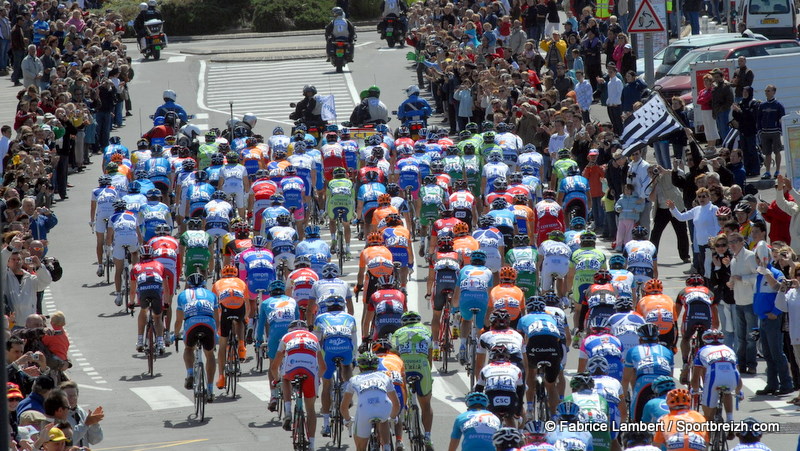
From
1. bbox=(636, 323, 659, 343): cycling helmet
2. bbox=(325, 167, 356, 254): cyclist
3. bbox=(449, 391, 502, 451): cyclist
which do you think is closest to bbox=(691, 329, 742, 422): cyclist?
bbox=(636, 323, 659, 343): cycling helmet

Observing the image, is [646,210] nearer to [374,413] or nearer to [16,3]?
[374,413]

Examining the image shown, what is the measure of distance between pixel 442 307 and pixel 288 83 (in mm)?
28141

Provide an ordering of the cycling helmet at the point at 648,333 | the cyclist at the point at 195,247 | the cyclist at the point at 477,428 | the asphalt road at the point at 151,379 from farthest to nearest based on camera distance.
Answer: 1. the cyclist at the point at 195,247
2. the asphalt road at the point at 151,379
3. the cycling helmet at the point at 648,333
4. the cyclist at the point at 477,428

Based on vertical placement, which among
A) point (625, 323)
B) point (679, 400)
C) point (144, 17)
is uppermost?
point (144, 17)

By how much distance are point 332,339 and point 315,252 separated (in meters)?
4.09

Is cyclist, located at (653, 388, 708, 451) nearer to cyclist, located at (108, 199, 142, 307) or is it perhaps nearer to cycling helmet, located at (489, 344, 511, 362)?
cycling helmet, located at (489, 344, 511, 362)

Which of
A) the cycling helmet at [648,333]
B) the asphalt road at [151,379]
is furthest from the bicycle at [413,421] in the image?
the cycling helmet at [648,333]

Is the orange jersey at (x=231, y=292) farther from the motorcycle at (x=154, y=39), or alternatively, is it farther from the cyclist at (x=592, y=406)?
the motorcycle at (x=154, y=39)

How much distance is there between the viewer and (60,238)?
2808 centimetres

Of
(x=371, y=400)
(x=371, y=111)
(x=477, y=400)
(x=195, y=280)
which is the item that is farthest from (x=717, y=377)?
(x=371, y=111)

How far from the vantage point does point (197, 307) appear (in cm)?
1716

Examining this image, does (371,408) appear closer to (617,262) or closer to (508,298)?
(508,298)

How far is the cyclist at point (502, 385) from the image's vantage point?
1341cm

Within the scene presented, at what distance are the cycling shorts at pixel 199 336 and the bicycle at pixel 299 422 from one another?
93.2 inches
